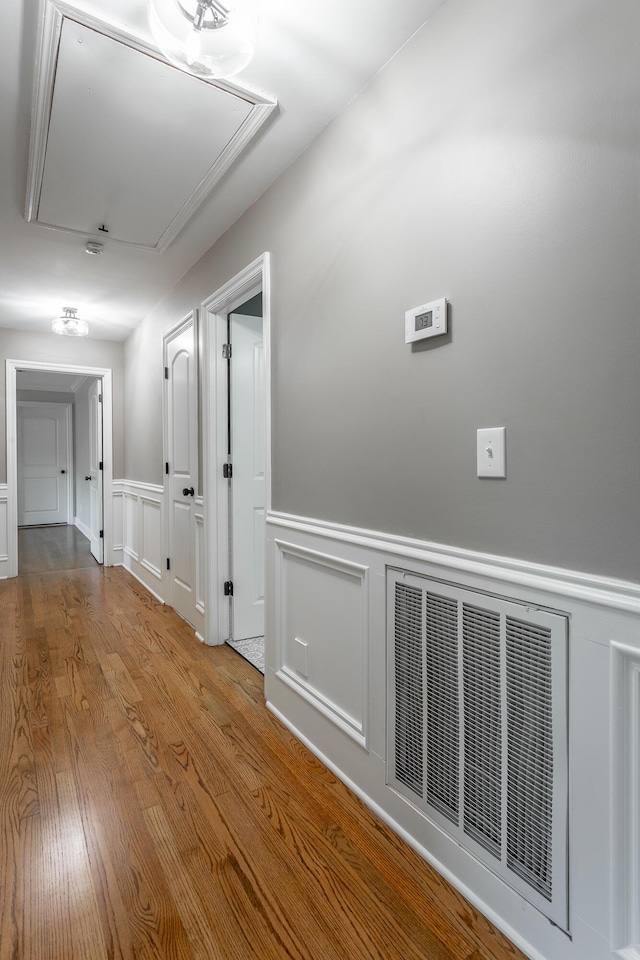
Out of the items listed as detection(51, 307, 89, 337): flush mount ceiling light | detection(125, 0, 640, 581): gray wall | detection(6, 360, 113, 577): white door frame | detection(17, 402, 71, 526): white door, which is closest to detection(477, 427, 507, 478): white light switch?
detection(125, 0, 640, 581): gray wall

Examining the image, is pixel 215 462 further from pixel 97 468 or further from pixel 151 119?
pixel 97 468

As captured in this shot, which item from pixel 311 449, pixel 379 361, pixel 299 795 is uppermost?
pixel 379 361

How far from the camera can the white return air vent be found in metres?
1.05

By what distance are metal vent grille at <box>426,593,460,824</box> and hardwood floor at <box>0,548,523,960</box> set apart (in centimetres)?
24

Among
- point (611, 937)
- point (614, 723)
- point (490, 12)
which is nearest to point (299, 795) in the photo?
point (611, 937)

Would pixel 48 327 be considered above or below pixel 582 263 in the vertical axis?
above

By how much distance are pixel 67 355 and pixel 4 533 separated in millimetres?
1879

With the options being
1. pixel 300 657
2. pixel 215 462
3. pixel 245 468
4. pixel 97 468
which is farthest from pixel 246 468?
pixel 97 468

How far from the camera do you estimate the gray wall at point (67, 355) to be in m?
A: 4.64

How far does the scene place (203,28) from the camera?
3.93 feet

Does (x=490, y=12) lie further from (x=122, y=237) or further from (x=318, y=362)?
(x=122, y=237)

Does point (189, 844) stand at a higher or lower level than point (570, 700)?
lower

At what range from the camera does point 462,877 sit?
126 centimetres

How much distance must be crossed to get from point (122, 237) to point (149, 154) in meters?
0.86
